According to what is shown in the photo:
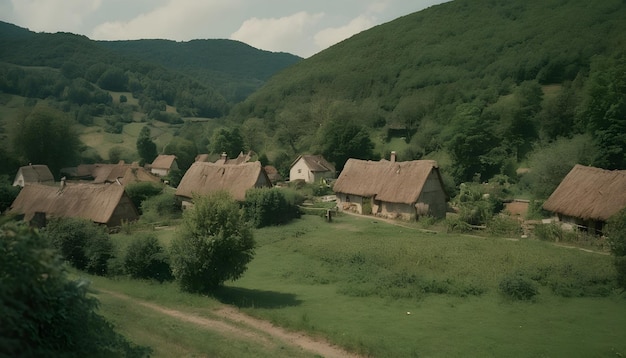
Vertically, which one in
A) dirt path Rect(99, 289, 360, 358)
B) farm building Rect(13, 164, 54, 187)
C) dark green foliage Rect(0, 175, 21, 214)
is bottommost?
dirt path Rect(99, 289, 360, 358)

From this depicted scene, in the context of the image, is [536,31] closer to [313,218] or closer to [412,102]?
[412,102]

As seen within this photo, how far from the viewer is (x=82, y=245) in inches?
997

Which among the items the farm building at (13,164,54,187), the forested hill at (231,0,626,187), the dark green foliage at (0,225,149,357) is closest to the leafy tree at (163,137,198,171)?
the forested hill at (231,0,626,187)

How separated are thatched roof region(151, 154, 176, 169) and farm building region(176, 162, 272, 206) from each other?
91.1ft

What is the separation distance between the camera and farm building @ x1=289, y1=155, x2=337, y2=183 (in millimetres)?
59469

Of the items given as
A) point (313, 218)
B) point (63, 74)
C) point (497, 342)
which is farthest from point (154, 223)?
point (63, 74)

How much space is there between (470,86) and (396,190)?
166 ft

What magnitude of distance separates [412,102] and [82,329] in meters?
73.7

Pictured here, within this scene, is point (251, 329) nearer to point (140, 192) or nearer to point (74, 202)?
point (74, 202)

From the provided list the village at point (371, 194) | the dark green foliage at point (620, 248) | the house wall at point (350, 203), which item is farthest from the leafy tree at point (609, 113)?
the dark green foliage at point (620, 248)

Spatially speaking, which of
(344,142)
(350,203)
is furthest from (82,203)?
(344,142)

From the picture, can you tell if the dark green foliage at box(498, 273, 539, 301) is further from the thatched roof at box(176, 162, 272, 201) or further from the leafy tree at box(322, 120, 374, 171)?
the leafy tree at box(322, 120, 374, 171)

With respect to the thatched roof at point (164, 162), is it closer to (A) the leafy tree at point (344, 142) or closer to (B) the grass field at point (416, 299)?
(A) the leafy tree at point (344, 142)

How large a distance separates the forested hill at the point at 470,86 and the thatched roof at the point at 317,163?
1982mm
